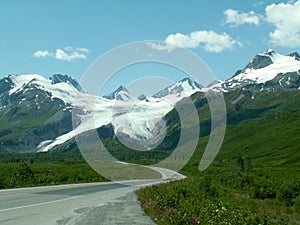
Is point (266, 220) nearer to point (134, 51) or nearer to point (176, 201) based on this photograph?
point (176, 201)

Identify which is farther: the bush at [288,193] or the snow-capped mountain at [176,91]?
the bush at [288,193]

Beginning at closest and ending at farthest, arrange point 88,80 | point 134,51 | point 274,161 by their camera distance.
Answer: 1. point 88,80
2. point 134,51
3. point 274,161

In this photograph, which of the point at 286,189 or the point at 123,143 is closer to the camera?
the point at 123,143

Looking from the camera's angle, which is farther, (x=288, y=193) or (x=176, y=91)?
(x=176, y=91)

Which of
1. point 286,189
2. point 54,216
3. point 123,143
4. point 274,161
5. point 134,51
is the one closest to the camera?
point 54,216

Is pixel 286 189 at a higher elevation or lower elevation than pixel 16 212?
lower

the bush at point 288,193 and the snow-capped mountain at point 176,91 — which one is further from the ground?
the snow-capped mountain at point 176,91

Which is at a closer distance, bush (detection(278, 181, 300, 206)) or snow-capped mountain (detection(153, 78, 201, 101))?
snow-capped mountain (detection(153, 78, 201, 101))

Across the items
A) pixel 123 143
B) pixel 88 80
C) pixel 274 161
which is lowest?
pixel 274 161

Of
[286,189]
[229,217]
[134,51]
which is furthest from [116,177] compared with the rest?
[229,217]

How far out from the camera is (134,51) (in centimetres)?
→ 2588

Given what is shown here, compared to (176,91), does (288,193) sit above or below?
below

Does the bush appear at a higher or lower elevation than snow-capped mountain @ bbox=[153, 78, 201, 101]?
lower

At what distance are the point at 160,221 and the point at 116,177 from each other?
2176 inches
